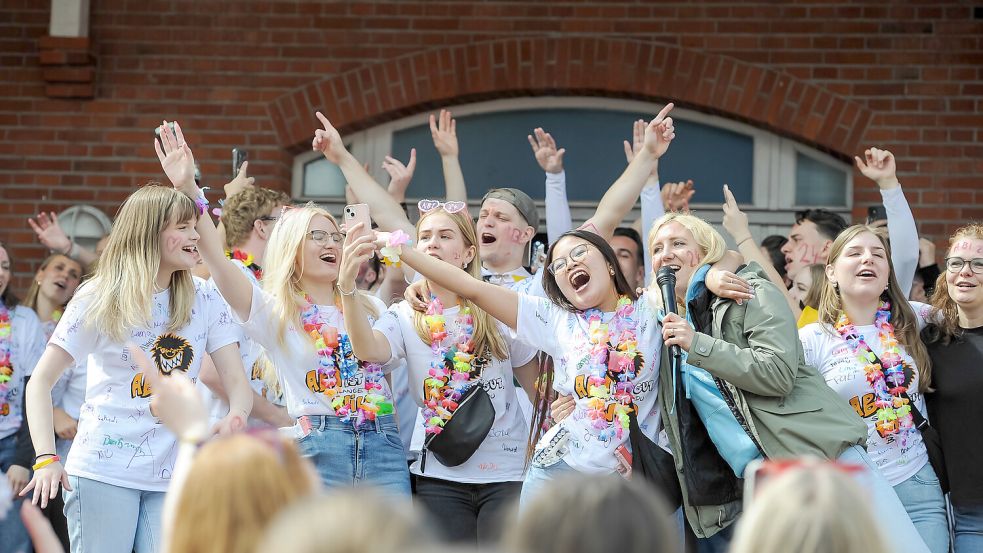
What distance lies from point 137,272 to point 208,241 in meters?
0.27

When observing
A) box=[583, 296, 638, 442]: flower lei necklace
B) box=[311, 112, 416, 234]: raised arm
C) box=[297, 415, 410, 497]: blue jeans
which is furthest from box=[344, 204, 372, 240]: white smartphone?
box=[311, 112, 416, 234]: raised arm

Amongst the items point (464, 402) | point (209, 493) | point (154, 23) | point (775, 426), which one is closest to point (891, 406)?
point (775, 426)

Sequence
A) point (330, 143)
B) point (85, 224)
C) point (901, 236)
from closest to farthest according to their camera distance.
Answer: point (901, 236) → point (330, 143) → point (85, 224)

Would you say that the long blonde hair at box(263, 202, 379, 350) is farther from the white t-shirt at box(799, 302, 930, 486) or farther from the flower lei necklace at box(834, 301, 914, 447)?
the flower lei necklace at box(834, 301, 914, 447)

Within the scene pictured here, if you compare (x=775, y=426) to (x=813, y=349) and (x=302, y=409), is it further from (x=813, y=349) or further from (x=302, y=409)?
(x=302, y=409)

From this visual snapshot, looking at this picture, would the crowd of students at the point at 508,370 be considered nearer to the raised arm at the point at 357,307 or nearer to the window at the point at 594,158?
the raised arm at the point at 357,307

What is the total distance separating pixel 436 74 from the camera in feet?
23.7

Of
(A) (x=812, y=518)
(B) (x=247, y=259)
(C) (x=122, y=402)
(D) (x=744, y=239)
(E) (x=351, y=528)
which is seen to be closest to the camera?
(E) (x=351, y=528)

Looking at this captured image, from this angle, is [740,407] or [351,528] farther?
[740,407]

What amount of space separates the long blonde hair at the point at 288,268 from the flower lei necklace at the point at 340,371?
7cm

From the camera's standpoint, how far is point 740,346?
426 cm

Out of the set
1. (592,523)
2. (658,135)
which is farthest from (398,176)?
(592,523)

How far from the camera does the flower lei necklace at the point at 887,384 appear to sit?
449cm

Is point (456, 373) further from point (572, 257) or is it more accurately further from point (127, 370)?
point (127, 370)
